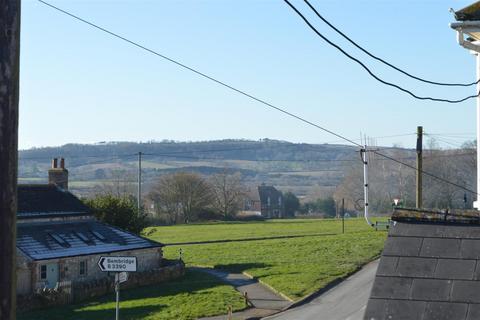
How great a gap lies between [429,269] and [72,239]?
3176 centimetres

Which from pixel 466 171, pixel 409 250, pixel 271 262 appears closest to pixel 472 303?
pixel 409 250

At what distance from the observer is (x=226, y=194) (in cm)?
9544

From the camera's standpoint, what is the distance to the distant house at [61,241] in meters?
32.4

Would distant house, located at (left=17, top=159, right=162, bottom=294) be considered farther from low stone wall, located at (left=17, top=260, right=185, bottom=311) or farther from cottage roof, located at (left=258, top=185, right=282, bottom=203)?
cottage roof, located at (left=258, top=185, right=282, bottom=203)

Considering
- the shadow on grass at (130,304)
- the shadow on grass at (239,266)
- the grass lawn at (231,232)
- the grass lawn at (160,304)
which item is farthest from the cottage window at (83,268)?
the grass lawn at (231,232)

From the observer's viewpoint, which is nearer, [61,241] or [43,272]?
[43,272]

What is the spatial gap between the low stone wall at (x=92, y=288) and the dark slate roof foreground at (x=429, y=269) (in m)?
25.9

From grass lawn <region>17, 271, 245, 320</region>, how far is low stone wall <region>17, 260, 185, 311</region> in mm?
597

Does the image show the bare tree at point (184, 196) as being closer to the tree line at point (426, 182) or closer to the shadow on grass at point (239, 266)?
the tree line at point (426, 182)

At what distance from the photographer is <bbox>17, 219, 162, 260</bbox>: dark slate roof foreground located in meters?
33.6

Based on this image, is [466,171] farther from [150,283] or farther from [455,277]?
[455,277]

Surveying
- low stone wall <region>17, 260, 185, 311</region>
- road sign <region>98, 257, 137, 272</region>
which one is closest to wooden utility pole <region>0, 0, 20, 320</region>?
road sign <region>98, 257, 137, 272</region>

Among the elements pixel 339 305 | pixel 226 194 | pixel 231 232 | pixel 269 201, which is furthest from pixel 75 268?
pixel 269 201

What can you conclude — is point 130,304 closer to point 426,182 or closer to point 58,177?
point 58,177
